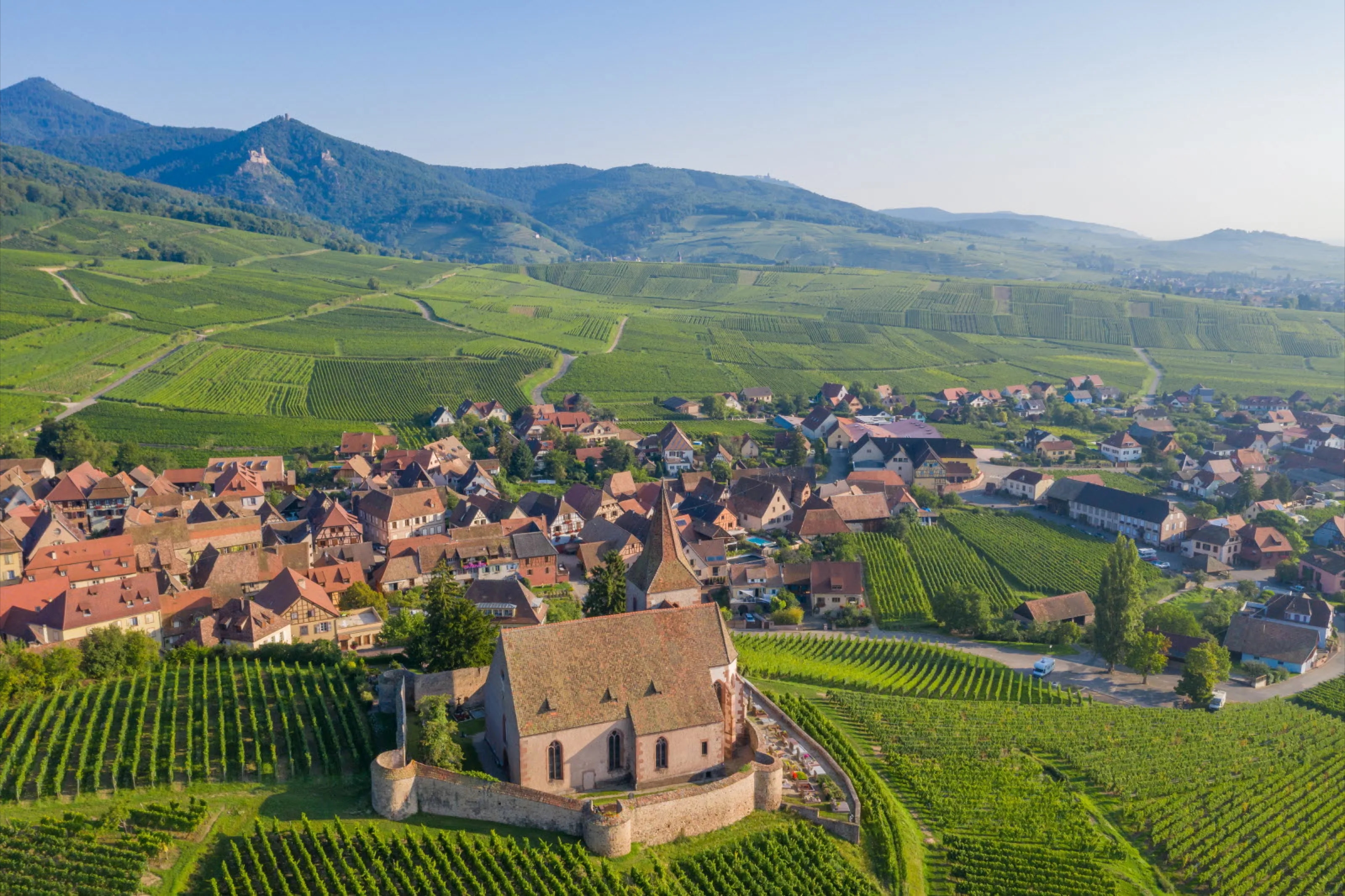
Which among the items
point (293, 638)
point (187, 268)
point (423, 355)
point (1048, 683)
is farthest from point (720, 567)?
point (187, 268)

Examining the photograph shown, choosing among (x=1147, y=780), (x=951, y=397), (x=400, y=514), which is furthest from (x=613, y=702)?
(x=951, y=397)

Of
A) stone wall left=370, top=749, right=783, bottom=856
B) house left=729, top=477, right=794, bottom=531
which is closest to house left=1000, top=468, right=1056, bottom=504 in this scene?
house left=729, top=477, right=794, bottom=531

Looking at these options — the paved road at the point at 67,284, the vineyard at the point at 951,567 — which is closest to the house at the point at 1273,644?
the vineyard at the point at 951,567

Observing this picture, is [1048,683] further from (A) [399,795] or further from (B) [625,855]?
(A) [399,795]

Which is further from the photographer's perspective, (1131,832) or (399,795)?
(1131,832)

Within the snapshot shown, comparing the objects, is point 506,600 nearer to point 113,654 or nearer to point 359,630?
point 359,630
